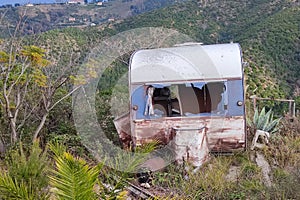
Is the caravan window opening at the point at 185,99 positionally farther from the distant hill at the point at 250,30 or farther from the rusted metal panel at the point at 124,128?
the distant hill at the point at 250,30

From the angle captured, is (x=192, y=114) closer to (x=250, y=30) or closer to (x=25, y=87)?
(x=25, y=87)

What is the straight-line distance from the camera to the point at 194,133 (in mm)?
6309

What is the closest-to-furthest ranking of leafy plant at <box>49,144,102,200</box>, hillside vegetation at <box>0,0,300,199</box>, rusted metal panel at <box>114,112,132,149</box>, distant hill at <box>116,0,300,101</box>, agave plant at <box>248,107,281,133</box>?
leafy plant at <box>49,144,102,200</box> → hillside vegetation at <box>0,0,300,199</box> → rusted metal panel at <box>114,112,132,149</box> → agave plant at <box>248,107,281,133</box> → distant hill at <box>116,0,300,101</box>

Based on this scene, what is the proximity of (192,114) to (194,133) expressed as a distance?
421mm

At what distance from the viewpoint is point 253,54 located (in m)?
29.5

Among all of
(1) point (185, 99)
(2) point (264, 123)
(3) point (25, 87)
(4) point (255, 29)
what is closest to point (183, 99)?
(1) point (185, 99)

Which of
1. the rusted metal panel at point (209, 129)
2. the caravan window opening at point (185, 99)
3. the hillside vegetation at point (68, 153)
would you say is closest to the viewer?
the hillside vegetation at point (68, 153)

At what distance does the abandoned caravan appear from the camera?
6359mm

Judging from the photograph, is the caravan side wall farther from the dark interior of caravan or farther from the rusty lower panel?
the dark interior of caravan

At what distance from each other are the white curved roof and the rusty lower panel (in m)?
0.69

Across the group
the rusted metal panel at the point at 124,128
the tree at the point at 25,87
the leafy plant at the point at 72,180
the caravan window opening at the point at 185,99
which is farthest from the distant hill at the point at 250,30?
the leafy plant at the point at 72,180

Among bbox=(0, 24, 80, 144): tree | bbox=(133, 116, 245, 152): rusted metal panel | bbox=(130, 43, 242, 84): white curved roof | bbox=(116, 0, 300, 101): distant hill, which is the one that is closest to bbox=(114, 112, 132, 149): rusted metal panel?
bbox=(133, 116, 245, 152): rusted metal panel

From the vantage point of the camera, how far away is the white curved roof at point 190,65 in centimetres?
643

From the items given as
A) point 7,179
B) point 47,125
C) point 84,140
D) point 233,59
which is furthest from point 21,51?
point 7,179
